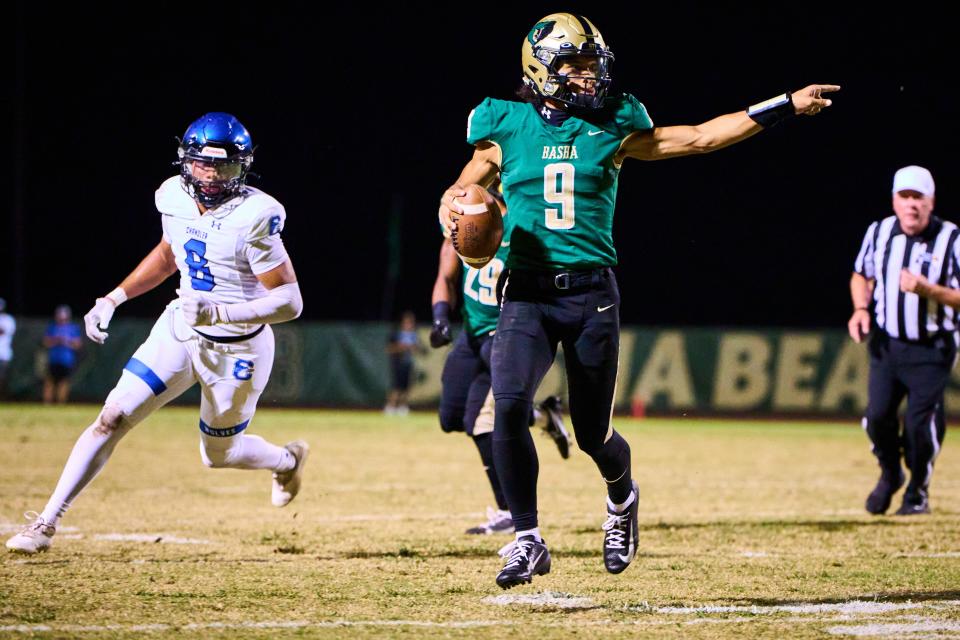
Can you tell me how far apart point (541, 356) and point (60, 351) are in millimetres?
16790

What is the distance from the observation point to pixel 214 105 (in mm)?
28172

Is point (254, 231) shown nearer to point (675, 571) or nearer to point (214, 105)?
point (675, 571)

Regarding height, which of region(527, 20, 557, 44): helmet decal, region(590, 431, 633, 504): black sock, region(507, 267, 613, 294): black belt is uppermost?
region(527, 20, 557, 44): helmet decal

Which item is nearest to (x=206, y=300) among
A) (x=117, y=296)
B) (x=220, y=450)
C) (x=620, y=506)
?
(x=117, y=296)

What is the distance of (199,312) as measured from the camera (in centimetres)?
503

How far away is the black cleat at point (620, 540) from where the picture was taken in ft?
15.6

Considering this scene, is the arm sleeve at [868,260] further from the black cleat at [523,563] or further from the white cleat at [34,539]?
the white cleat at [34,539]

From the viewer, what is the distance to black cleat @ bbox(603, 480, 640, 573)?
4.77 meters

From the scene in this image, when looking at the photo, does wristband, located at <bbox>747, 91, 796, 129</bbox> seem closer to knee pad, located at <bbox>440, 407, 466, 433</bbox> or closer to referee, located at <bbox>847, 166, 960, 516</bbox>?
knee pad, located at <bbox>440, 407, 466, 433</bbox>

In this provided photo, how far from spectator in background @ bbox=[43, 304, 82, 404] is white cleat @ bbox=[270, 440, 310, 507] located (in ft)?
47.3

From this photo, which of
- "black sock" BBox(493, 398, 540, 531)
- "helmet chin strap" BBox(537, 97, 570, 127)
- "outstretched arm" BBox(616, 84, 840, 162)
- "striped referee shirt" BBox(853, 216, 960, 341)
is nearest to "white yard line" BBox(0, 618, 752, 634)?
"black sock" BBox(493, 398, 540, 531)

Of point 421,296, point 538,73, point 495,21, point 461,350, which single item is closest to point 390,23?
point 495,21

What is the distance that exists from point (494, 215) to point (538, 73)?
0.57 meters

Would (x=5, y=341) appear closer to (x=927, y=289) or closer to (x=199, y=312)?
(x=199, y=312)
